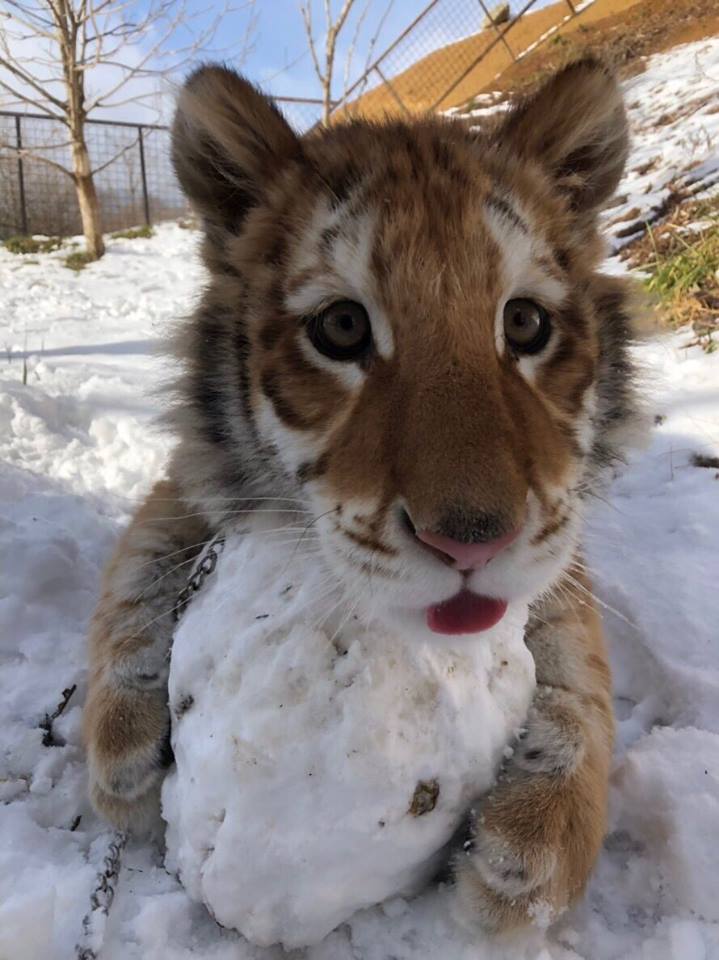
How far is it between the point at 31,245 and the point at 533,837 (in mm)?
12863

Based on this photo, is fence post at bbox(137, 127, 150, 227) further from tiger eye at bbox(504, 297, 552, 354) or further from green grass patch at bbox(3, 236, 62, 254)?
tiger eye at bbox(504, 297, 552, 354)

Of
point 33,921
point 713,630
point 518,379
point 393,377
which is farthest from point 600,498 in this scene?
point 33,921

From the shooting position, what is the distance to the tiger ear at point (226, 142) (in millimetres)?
1799

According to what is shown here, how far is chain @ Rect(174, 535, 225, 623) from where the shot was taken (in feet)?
5.77

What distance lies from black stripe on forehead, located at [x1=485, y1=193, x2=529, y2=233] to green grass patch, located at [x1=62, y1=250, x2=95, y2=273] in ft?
32.1

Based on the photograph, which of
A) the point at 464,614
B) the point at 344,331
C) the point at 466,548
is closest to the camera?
the point at 466,548

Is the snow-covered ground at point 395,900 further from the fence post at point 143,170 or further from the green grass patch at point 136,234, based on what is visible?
the fence post at point 143,170

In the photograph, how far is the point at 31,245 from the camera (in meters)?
12.1

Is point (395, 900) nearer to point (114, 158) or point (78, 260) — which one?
point (78, 260)

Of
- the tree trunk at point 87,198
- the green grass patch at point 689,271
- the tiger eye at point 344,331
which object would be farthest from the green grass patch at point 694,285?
the tree trunk at point 87,198

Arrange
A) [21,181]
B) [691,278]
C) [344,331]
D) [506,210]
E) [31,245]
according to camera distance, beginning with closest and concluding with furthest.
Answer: [344,331], [506,210], [691,278], [31,245], [21,181]

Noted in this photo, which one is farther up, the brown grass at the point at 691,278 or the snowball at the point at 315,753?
the brown grass at the point at 691,278

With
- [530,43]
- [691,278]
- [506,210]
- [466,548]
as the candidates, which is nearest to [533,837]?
[466,548]

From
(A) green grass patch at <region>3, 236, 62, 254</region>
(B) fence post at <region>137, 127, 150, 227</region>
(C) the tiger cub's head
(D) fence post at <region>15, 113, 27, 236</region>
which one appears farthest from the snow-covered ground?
(B) fence post at <region>137, 127, 150, 227</region>
